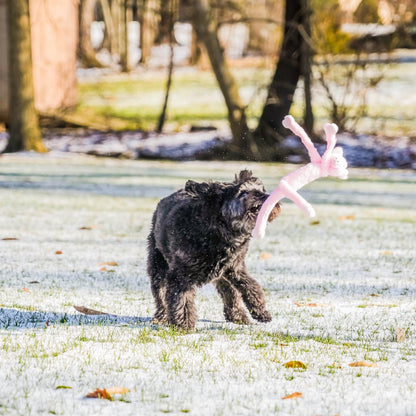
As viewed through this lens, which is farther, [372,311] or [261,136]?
[261,136]

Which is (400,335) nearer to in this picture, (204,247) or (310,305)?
(310,305)

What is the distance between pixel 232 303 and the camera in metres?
6.78

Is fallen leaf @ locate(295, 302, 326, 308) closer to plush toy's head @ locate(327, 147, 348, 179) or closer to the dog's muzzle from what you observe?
plush toy's head @ locate(327, 147, 348, 179)

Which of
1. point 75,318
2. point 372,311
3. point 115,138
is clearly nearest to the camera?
point 75,318

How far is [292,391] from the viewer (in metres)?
4.87

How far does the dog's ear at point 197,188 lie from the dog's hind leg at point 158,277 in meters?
1.00

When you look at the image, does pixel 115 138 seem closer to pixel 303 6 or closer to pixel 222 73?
pixel 222 73

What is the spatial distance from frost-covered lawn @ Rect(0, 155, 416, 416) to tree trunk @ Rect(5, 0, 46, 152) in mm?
6316

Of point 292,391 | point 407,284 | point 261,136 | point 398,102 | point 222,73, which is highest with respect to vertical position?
point 292,391

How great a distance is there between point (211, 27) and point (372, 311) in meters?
16.1

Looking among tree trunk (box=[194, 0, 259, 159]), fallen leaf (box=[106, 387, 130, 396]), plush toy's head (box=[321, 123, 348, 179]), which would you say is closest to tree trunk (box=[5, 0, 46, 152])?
tree trunk (box=[194, 0, 259, 159])

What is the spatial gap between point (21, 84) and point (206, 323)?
1470 centimetres

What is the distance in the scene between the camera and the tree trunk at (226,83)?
22.5m

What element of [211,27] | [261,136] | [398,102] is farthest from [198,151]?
[398,102]
